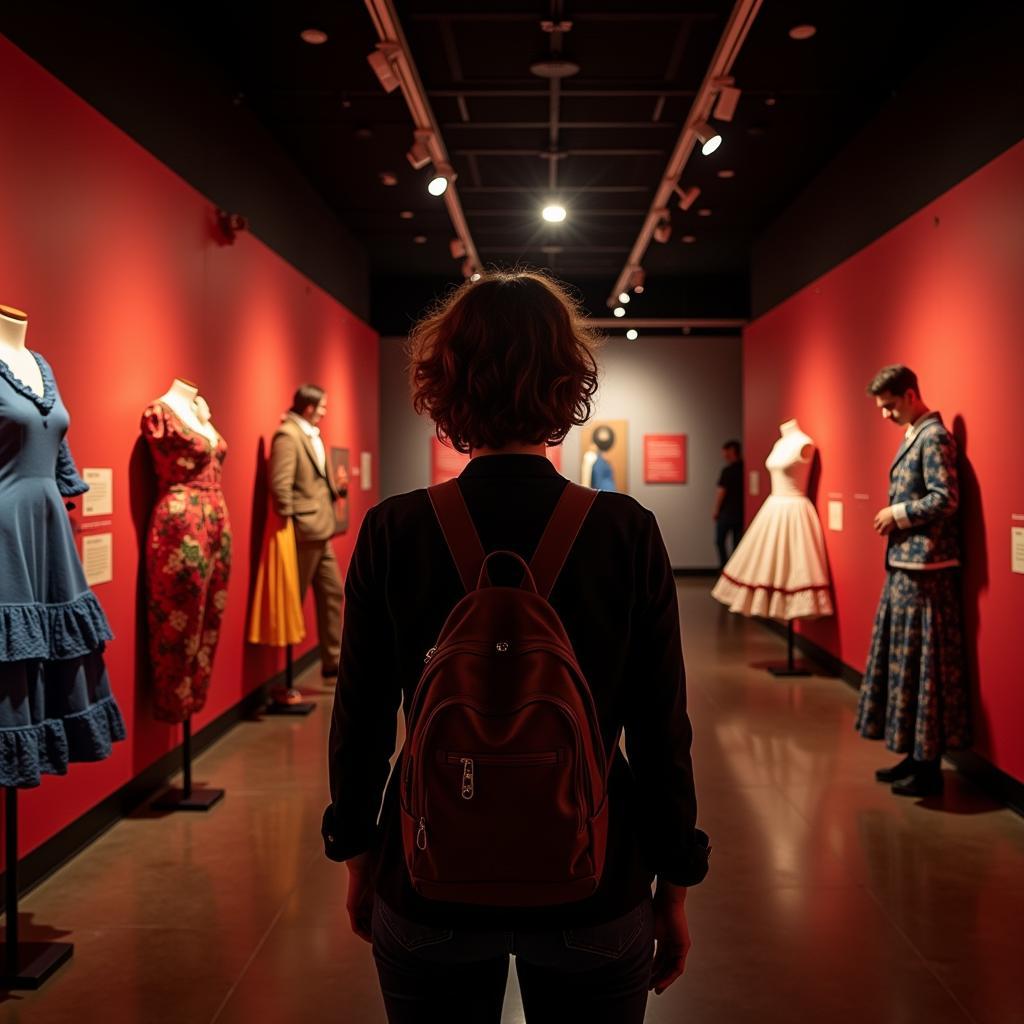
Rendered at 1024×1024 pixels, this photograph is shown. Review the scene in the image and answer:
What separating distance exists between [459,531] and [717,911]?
2.43 metres

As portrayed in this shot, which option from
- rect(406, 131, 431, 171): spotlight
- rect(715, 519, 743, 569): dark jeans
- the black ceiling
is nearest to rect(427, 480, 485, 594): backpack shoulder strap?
the black ceiling

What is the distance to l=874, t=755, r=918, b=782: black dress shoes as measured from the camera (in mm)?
4400

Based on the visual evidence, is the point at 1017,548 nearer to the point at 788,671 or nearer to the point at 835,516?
the point at 835,516

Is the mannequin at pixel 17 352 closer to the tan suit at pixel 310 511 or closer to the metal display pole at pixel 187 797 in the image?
the metal display pole at pixel 187 797

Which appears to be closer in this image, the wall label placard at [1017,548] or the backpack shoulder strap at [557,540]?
the backpack shoulder strap at [557,540]

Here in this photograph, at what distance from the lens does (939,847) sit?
11.9 ft

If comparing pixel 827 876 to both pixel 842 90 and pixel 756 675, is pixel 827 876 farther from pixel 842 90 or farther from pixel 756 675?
pixel 842 90

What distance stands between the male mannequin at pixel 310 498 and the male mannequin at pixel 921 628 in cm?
297

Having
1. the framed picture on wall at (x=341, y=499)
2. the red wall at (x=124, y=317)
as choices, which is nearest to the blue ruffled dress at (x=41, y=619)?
the red wall at (x=124, y=317)

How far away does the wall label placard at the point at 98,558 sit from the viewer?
3607 millimetres

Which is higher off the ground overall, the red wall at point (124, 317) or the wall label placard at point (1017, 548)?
the red wall at point (124, 317)

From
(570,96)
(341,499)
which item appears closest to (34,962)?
(341,499)

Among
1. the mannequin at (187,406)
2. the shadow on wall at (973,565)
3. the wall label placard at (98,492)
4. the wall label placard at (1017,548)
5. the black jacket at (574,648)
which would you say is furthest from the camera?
the shadow on wall at (973,565)

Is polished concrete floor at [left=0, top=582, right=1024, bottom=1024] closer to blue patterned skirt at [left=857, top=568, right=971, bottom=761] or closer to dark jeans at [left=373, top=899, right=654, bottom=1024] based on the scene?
blue patterned skirt at [left=857, top=568, right=971, bottom=761]
